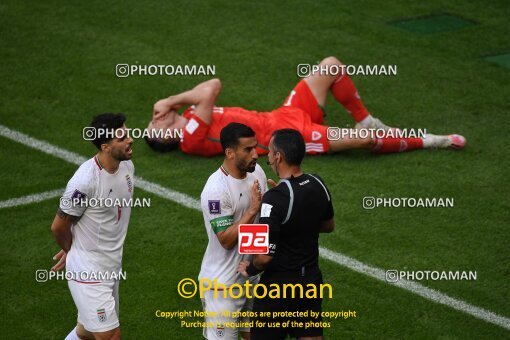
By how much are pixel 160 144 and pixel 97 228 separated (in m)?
3.80

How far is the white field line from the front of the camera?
8125mm

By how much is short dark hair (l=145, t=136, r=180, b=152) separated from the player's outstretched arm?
0.91 ft

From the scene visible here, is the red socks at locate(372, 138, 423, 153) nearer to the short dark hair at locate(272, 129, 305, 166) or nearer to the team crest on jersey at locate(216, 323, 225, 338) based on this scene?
the short dark hair at locate(272, 129, 305, 166)

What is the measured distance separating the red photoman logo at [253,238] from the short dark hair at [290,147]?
0.55 metres

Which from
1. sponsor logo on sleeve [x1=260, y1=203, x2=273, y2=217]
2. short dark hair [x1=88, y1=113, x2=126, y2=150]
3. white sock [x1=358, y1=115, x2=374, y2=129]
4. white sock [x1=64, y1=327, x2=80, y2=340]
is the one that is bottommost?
white sock [x1=64, y1=327, x2=80, y2=340]

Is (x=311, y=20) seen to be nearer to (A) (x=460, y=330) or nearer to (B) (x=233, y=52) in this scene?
(B) (x=233, y=52)

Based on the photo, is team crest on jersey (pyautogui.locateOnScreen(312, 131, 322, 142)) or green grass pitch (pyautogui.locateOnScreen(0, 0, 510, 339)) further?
team crest on jersey (pyautogui.locateOnScreen(312, 131, 322, 142))

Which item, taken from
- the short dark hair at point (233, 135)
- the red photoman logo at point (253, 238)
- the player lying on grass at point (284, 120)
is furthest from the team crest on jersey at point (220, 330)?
the player lying on grass at point (284, 120)

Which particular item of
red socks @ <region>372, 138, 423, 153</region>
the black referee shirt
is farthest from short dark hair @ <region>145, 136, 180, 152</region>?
the black referee shirt

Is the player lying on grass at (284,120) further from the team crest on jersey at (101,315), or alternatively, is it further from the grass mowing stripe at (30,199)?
the team crest on jersey at (101,315)

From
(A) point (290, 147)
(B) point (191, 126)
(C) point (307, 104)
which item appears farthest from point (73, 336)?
(C) point (307, 104)

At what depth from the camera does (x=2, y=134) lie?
11.2 meters

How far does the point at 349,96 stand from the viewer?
10977mm

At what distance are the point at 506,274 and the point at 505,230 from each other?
78 cm
